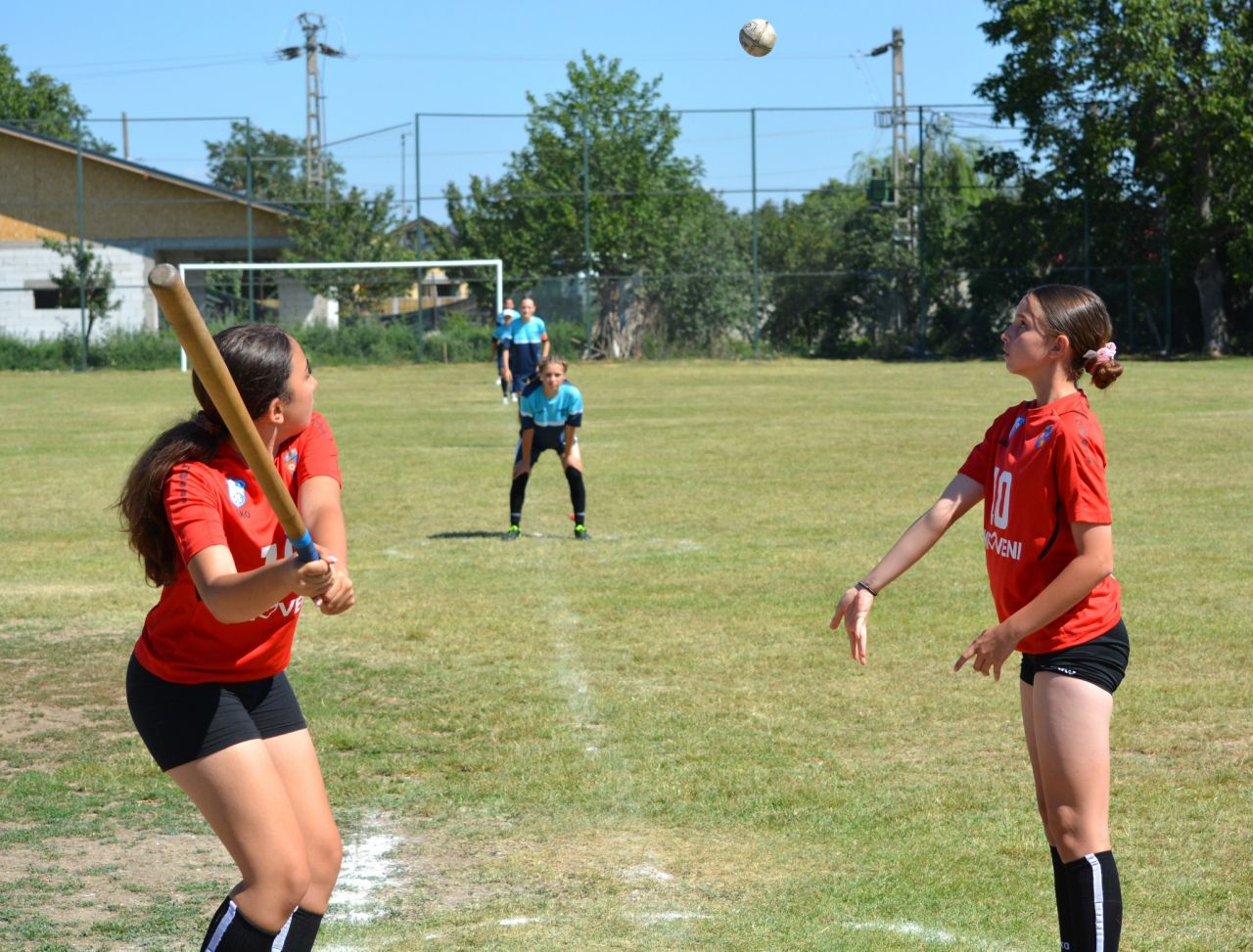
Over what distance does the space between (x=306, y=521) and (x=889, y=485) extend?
42.7 feet

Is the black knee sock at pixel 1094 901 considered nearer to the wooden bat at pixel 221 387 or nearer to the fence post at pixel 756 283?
the wooden bat at pixel 221 387

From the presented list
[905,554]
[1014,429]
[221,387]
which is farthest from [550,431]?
[221,387]

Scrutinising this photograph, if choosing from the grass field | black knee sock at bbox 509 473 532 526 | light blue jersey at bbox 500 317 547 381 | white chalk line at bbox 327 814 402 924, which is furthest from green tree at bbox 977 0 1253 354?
white chalk line at bbox 327 814 402 924

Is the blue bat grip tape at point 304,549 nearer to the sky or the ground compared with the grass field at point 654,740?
nearer to the sky

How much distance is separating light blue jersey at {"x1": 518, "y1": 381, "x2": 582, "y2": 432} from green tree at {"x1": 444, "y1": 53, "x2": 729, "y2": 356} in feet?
109

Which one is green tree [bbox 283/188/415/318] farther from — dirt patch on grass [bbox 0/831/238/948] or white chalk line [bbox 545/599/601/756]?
dirt patch on grass [bbox 0/831/238/948]

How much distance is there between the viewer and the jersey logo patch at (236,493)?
3.59 meters

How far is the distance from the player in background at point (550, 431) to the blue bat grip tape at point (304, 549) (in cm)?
973

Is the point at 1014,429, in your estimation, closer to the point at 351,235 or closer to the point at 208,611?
the point at 208,611

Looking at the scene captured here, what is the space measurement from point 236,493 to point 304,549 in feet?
1.49

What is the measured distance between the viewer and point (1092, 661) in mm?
4016

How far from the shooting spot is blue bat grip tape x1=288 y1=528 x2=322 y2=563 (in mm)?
3229

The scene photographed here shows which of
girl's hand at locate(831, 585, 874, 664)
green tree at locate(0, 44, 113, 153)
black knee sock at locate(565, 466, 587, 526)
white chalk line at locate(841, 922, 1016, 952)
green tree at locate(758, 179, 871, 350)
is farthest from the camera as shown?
green tree at locate(0, 44, 113, 153)

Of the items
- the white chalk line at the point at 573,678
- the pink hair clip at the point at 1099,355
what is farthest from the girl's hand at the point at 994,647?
the white chalk line at the point at 573,678
